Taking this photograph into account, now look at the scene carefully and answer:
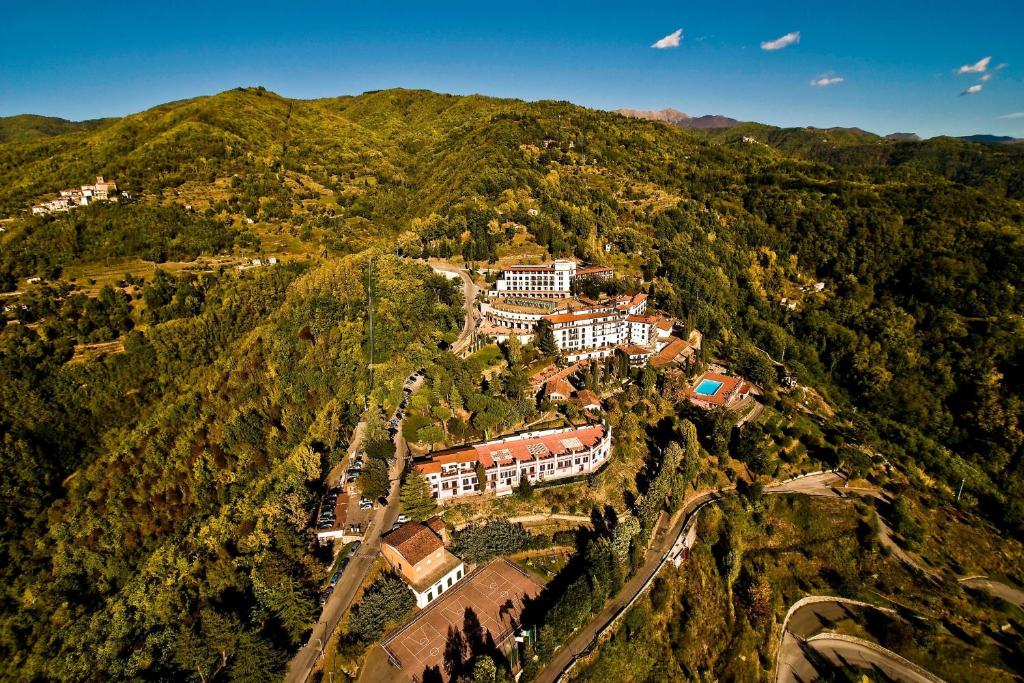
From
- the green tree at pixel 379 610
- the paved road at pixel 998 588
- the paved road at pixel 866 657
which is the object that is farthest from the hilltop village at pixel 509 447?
the paved road at pixel 998 588

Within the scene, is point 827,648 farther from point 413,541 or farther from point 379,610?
point 379,610

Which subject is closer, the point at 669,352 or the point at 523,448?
the point at 523,448

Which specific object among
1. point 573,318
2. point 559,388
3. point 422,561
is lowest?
point 422,561

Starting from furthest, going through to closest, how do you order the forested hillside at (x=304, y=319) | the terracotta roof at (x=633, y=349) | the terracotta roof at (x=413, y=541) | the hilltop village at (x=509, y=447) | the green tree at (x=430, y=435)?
1. the terracotta roof at (x=633, y=349)
2. the green tree at (x=430, y=435)
3. the forested hillside at (x=304, y=319)
4. the terracotta roof at (x=413, y=541)
5. the hilltop village at (x=509, y=447)

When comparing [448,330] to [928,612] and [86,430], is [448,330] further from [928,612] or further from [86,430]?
[928,612]

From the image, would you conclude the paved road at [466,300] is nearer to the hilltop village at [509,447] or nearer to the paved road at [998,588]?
the hilltop village at [509,447]

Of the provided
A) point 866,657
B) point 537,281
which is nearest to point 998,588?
point 866,657
